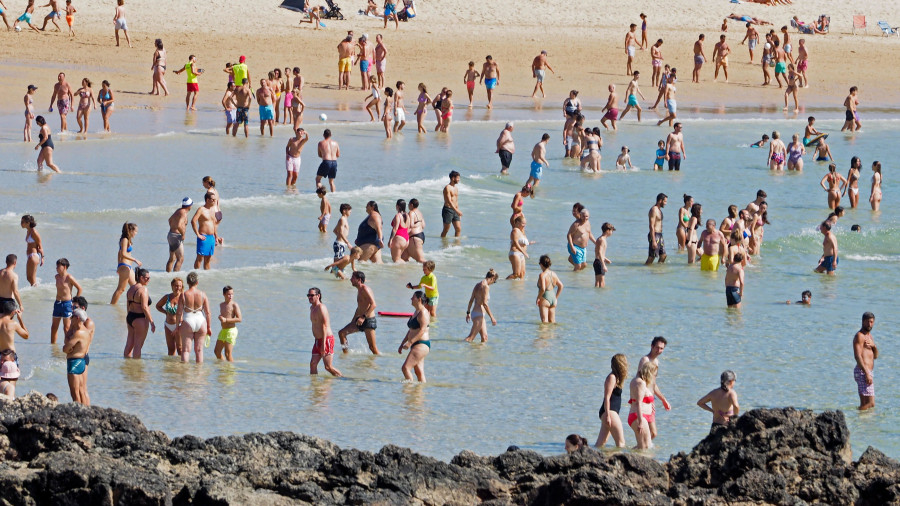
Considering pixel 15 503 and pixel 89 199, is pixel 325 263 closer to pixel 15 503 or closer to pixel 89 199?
pixel 89 199

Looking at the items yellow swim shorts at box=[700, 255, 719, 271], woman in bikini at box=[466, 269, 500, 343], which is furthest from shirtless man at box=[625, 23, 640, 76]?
woman in bikini at box=[466, 269, 500, 343]

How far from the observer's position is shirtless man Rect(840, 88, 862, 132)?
34850 millimetres

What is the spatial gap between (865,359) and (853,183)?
46.8 ft

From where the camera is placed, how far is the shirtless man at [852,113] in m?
34.8

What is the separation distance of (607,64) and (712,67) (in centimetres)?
413

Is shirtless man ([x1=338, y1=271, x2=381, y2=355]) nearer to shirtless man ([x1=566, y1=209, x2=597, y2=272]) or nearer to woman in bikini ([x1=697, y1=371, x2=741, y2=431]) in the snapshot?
woman in bikini ([x1=697, y1=371, x2=741, y2=431])

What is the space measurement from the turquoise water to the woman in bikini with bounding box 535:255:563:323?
29 centimetres

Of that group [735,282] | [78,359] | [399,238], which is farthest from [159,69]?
[78,359]

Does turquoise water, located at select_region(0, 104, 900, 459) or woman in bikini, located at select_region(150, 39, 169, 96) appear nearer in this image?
turquoise water, located at select_region(0, 104, 900, 459)

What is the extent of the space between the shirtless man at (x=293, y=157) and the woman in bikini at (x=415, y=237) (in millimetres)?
4515

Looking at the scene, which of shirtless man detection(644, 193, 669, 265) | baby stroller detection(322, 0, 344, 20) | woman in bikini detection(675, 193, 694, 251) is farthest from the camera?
baby stroller detection(322, 0, 344, 20)

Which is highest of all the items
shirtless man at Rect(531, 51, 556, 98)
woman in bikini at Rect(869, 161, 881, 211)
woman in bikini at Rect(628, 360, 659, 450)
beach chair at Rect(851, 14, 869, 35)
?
→ beach chair at Rect(851, 14, 869, 35)

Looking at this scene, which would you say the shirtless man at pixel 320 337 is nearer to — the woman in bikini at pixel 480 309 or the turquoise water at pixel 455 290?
the turquoise water at pixel 455 290

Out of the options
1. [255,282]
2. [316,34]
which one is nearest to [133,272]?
[255,282]
